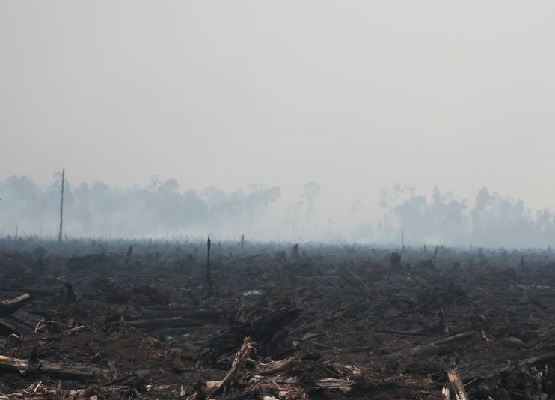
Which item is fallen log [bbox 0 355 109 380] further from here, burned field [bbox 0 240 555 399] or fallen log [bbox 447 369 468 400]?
fallen log [bbox 447 369 468 400]

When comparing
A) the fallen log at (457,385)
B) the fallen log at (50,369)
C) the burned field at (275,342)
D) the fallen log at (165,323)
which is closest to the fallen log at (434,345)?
the burned field at (275,342)

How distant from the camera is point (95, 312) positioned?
2120 cm

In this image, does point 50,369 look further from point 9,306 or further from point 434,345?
point 434,345

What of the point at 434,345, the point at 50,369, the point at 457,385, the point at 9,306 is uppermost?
the point at 457,385

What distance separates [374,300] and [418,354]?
35.0 ft

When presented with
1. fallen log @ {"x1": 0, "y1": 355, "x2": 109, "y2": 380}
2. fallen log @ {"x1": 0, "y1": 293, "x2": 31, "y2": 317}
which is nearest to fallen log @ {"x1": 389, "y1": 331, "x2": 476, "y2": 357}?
fallen log @ {"x1": 0, "y1": 355, "x2": 109, "y2": 380}

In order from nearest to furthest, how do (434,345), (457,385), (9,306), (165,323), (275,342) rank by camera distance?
(457,385) < (275,342) < (434,345) < (9,306) < (165,323)

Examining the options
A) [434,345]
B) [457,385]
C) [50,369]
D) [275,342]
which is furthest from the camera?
[434,345]

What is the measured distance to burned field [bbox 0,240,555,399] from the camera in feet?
29.1

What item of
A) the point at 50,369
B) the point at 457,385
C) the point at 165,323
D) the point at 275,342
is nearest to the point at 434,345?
the point at 275,342

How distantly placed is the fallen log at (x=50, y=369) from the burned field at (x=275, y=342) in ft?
0.07

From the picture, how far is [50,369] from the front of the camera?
1122 cm

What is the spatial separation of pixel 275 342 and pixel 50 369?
5926 mm

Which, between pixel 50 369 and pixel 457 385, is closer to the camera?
pixel 457 385
